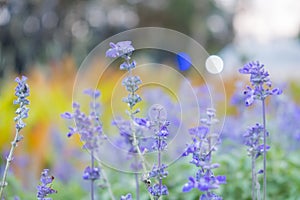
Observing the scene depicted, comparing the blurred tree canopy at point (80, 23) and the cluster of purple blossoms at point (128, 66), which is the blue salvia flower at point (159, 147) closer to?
the cluster of purple blossoms at point (128, 66)

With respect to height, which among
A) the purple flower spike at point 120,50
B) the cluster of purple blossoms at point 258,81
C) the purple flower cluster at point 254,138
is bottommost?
the purple flower cluster at point 254,138

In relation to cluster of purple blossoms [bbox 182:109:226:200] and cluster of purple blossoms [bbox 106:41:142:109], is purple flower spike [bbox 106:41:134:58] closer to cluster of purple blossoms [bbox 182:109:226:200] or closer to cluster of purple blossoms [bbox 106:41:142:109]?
cluster of purple blossoms [bbox 106:41:142:109]

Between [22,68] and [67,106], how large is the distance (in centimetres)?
470

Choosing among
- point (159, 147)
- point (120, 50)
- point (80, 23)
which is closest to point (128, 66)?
point (120, 50)

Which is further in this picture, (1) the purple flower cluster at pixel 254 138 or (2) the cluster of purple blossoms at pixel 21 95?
(1) the purple flower cluster at pixel 254 138

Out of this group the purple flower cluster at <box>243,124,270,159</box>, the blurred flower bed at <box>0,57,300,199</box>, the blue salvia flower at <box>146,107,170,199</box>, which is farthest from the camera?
the blurred flower bed at <box>0,57,300,199</box>

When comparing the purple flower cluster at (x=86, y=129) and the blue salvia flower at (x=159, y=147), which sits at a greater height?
the purple flower cluster at (x=86, y=129)

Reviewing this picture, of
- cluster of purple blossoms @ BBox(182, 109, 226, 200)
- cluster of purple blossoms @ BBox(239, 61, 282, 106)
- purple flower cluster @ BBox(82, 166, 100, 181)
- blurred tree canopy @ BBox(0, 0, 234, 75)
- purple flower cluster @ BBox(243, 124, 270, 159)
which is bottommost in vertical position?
cluster of purple blossoms @ BBox(182, 109, 226, 200)

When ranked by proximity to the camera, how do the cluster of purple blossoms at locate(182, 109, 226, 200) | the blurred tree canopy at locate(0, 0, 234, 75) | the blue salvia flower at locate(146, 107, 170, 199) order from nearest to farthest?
the cluster of purple blossoms at locate(182, 109, 226, 200) → the blue salvia flower at locate(146, 107, 170, 199) → the blurred tree canopy at locate(0, 0, 234, 75)

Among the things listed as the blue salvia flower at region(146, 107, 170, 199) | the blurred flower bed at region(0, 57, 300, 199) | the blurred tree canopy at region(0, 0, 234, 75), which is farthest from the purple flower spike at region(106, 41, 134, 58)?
the blurred tree canopy at region(0, 0, 234, 75)

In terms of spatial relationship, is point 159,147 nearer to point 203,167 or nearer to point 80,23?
point 203,167

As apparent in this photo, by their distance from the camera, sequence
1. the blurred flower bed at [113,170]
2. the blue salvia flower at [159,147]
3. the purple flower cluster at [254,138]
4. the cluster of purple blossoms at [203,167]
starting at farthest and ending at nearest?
the blurred flower bed at [113,170] → the purple flower cluster at [254,138] → the blue salvia flower at [159,147] → the cluster of purple blossoms at [203,167]

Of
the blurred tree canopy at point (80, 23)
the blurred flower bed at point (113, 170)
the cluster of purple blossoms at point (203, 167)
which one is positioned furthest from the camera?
the blurred tree canopy at point (80, 23)

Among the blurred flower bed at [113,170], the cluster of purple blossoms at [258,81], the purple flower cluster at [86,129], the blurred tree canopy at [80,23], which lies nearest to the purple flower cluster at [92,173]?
the purple flower cluster at [86,129]
